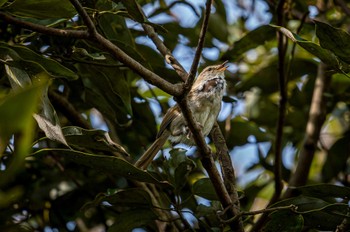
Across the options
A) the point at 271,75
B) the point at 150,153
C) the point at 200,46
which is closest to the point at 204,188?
the point at 150,153

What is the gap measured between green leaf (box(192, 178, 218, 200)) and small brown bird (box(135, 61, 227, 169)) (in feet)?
2.61

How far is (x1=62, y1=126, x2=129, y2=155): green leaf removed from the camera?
2490 millimetres

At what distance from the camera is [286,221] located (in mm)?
2594

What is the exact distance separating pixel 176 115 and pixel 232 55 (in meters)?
0.56

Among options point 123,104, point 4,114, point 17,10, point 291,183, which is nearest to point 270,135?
point 291,183

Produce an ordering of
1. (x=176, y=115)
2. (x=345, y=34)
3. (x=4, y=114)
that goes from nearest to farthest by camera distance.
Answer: (x=4, y=114), (x=345, y=34), (x=176, y=115)

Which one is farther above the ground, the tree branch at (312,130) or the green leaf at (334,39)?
the green leaf at (334,39)

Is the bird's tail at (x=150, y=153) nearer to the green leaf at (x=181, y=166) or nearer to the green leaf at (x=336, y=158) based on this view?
the green leaf at (x=181, y=166)

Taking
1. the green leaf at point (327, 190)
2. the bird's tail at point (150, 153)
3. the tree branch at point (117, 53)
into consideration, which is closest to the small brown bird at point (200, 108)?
the bird's tail at point (150, 153)

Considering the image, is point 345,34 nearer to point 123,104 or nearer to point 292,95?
point 123,104

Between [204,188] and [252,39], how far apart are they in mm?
1090

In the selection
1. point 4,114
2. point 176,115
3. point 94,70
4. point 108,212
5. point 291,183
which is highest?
point 4,114

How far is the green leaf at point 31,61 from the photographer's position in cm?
226

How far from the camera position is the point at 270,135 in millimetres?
4129
